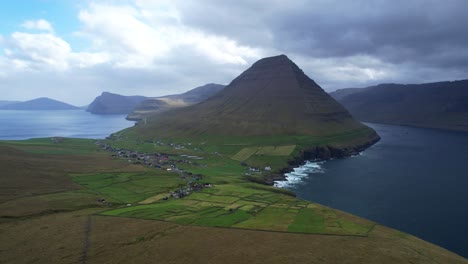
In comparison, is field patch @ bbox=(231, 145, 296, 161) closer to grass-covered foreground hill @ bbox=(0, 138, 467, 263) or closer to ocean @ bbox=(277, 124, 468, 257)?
ocean @ bbox=(277, 124, 468, 257)

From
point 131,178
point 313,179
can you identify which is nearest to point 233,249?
point 131,178

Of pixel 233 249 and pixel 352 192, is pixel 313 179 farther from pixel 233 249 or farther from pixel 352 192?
pixel 233 249

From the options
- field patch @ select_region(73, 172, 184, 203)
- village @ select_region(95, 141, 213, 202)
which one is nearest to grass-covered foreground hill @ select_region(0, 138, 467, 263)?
field patch @ select_region(73, 172, 184, 203)

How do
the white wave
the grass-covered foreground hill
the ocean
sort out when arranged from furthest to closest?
1. the white wave
2. the ocean
3. the grass-covered foreground hill

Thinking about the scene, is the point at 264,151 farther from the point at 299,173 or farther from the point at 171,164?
the point at 171,164

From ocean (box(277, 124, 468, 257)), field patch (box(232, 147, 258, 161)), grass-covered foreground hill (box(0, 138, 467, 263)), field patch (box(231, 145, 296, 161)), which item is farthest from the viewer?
field patch (box(231, 145, 296, 161))

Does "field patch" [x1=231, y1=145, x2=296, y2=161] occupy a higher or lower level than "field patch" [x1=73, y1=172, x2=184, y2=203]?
higher

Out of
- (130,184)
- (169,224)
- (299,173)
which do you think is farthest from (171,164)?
(169,224)
